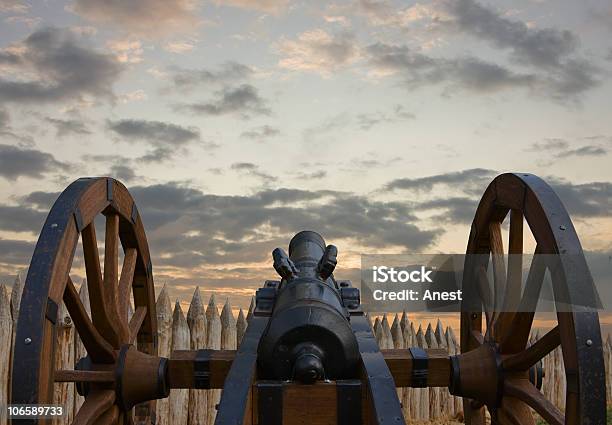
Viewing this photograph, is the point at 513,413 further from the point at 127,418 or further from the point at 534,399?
the point at 127,418

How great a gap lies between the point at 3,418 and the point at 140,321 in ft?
6.64

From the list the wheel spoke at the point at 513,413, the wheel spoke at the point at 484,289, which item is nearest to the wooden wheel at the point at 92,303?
the wheel spoke at the point at 513,413

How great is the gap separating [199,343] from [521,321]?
15.6 feet

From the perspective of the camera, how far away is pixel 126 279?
6.14 metres

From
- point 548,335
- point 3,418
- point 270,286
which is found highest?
point 270,286

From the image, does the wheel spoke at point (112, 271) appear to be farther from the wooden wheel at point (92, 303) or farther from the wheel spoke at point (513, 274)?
the wheel spoke at point (513, 274)

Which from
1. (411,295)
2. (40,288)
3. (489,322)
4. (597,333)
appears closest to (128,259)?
(40,288)

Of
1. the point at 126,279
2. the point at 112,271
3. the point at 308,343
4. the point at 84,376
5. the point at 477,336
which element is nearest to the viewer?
the point at 308,343

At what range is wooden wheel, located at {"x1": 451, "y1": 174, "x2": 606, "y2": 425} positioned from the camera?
13.8 ft

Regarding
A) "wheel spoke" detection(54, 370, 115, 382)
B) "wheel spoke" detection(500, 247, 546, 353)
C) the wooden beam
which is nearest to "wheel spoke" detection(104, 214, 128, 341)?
"wheel spoke" detection(54, 370, 115, 382)

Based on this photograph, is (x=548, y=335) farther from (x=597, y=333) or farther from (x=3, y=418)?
(x=3, y=418)

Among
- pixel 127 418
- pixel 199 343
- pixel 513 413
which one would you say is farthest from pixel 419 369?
pixel 199 343

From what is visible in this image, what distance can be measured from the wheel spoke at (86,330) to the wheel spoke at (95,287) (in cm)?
9

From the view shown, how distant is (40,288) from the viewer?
4.34 meters
